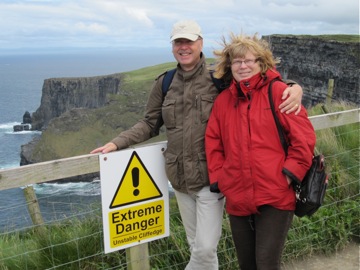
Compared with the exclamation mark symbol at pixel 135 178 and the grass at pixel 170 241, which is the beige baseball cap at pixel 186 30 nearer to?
the exclamation mark symbol at pixel 135 178

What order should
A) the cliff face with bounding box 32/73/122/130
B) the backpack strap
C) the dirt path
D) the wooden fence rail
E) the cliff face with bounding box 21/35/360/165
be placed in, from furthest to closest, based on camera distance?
1. the cliff face with bounding box 32/73/122/130
2. the cliff face with bounding box 21/35/360/165
3. the dirt path
4. the backpack strap
5. the wooden fence rail

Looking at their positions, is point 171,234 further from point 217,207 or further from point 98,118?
point 98,118

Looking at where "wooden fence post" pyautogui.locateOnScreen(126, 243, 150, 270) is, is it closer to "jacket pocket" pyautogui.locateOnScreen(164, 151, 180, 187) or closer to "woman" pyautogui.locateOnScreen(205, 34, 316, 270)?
"jacket pocket" pyautogui.locateOnScreen(164, 151, 180, 187)

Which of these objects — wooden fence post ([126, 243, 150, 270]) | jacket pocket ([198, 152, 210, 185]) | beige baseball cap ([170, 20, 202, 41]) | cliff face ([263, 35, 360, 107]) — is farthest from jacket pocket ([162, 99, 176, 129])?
cliff face ([263, 35, 360, 107])

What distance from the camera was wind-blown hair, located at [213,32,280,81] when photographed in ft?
9.77

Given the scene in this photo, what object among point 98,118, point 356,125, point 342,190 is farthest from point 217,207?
point 98,118

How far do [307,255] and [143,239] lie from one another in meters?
1.84

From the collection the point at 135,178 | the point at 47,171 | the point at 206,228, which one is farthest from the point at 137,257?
the point at 47,171

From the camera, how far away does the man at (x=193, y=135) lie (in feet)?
10.5

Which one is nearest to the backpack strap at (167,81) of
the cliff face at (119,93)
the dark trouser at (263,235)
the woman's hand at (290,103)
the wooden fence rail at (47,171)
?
the wooden fence rail at (47,171)

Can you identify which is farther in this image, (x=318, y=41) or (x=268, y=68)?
(x=318, y=41)

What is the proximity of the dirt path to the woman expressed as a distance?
4.94 ft

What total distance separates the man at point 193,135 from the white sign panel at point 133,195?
0.90 feet

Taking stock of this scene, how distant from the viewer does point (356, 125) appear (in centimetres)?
726
